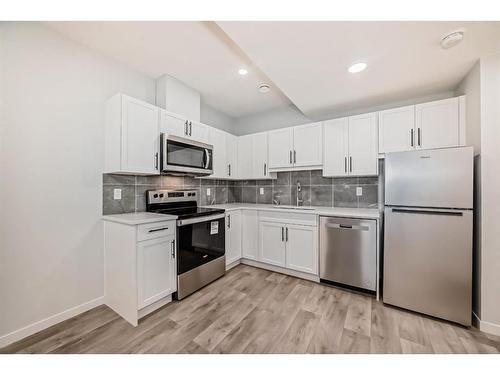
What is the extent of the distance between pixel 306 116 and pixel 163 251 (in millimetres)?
2829

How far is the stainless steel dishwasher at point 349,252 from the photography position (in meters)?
2.19

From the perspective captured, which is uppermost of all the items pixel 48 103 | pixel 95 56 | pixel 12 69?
pixel 95 56

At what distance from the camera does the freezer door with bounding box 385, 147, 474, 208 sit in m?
1.71

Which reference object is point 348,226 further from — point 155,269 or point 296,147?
point 155,269

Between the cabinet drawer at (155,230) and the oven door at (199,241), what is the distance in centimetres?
8

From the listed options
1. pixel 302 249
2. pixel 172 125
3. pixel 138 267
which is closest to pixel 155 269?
pixel 138 267

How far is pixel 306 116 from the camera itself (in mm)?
3246

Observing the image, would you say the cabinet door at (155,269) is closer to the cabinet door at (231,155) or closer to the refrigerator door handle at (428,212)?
the cabinet door at (231,155)

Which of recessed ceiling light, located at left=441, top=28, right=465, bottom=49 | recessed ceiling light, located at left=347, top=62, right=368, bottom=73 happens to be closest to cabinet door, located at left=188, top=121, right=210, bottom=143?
recessed ceiling light, located at left=347, top=62, right=368, bottom=73

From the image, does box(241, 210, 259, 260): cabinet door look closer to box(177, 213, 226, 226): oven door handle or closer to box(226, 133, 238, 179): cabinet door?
box(177, 213, 226, 226): oven door handle

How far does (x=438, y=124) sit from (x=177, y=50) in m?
2.81
